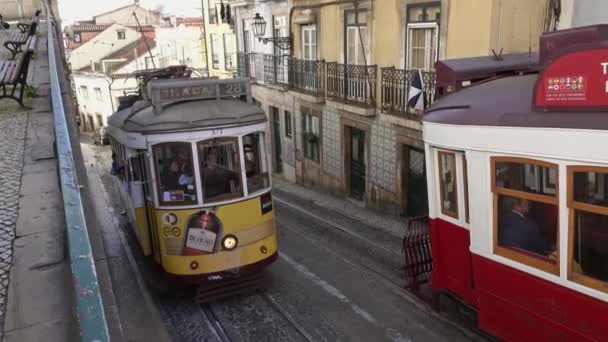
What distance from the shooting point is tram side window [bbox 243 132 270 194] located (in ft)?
24.2

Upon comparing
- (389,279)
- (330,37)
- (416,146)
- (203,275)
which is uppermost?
(330,37)

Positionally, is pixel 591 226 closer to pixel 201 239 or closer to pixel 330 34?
pixel 201 239

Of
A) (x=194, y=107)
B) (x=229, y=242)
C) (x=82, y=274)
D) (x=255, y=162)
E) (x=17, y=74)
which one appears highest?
(x=17, y=74)

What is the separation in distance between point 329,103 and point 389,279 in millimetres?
7214

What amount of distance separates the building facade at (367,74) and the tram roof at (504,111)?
9.64ft

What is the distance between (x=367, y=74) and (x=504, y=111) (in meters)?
7.80

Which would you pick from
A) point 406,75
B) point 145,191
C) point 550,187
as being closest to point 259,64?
point 406,75

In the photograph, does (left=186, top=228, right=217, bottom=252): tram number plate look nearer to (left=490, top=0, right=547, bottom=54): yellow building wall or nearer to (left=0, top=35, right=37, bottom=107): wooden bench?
(left=0, top=35, right=37, bottom=107): wooden bench

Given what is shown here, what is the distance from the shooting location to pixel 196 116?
7004mm

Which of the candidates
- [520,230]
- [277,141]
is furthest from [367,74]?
[520,230]

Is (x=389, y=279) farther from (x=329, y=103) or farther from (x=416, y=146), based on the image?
(x=329, y=103)

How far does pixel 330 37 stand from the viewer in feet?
49.0

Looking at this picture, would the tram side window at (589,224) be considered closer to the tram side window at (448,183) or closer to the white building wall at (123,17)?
the tram side window at (448,183)

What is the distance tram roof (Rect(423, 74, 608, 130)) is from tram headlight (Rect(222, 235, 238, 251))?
3.10 metres
